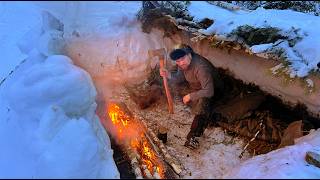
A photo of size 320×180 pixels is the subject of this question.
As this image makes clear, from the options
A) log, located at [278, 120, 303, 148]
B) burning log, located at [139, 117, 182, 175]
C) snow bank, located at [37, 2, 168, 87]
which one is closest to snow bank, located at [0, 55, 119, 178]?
burning log, located at [139, 117, 182, 175]

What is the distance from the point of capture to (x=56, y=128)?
4039 millimetres

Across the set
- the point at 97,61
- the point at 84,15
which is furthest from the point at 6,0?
the point at 97,61

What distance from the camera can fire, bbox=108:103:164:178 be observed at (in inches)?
195

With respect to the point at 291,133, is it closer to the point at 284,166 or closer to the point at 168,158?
the point at 284,166

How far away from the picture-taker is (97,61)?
950 centimetres

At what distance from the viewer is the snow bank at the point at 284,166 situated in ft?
13.5

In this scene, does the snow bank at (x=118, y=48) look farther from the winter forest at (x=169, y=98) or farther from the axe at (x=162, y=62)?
the axe at (x=162, y=62)

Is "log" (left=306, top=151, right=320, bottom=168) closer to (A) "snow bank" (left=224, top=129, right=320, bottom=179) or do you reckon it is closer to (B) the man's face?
(A) "snow bank" (left=224, top=129, right=320, bottom=179)

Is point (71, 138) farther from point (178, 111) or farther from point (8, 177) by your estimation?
point (178, 111)

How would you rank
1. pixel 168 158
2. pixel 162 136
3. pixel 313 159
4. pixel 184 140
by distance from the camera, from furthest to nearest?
1. pixel 184 140
2. pixel 162 136
3. pixel 168 158
4. pixel 313 159

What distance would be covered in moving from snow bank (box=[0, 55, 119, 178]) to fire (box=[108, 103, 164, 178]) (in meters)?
0.72

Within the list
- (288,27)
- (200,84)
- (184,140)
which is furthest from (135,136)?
→ (288,27)

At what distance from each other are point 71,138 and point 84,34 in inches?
277

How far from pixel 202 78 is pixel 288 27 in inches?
67.4
